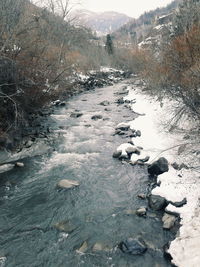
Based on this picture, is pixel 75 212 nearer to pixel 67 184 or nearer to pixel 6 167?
pixel 67 184

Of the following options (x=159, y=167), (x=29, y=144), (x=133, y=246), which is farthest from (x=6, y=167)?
(x=133, y=246)

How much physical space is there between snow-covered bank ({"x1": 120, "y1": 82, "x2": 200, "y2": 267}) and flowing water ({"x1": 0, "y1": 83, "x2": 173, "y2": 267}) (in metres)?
0.53

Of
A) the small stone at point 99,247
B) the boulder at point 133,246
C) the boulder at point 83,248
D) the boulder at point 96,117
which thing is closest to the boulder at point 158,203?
the boulder at point 133,246

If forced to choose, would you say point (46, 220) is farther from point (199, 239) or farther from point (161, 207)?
point (199, 239)

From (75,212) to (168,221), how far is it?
2.82 meters

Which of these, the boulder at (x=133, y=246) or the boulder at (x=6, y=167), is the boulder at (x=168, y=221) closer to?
the boulder at (x=133, y=246)

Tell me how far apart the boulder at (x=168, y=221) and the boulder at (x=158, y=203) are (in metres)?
0.36

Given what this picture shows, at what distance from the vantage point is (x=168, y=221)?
6.67m

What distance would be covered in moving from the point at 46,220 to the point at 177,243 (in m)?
3.77

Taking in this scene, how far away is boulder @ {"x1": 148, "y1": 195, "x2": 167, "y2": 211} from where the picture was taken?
7.34 m

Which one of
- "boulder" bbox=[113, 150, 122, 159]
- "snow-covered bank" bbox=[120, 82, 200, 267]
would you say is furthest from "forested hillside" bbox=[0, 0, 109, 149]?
"snow-covered bank" bbox=[120, 82, 200, 267]

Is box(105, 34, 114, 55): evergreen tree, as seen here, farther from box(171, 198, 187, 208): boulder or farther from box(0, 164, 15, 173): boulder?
box(171, 198, 187, 208): boulder

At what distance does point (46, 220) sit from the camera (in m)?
7.24

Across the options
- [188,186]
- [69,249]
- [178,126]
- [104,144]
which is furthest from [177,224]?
[104,144]
